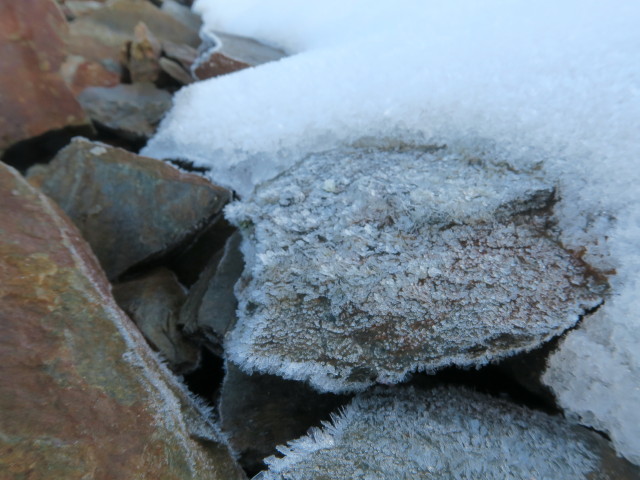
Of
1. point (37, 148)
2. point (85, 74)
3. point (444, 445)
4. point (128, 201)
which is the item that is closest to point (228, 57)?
point (85, 74)

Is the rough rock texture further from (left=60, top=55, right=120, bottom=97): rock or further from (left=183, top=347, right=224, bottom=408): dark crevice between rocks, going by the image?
(left=60, top=55, right=120, bottom=97): rock

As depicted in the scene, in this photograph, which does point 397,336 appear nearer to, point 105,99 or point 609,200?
point 609,200

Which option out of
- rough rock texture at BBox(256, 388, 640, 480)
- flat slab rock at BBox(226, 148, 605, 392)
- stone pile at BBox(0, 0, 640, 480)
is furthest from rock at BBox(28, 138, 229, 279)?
rough rock texture at BBox(256, 388, 640, 480)

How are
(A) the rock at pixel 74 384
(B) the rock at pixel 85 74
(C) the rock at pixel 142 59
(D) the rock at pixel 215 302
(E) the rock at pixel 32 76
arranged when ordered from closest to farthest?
(A) the rock at pixel 74 384 < (D) the rock at pixel 215 302 < (E) the rock at pixel 32 76 < (B) the rock at pixel 85 74 < (C) the rock at pixel 142 59

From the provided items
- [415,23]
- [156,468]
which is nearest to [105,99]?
[415,23]

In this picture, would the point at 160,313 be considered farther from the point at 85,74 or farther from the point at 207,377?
the point at 85,74

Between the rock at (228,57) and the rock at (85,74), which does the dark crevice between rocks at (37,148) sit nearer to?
the rock at (85,74)

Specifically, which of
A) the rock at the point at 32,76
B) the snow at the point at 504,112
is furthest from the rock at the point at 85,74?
the snow at the point at 504,112
